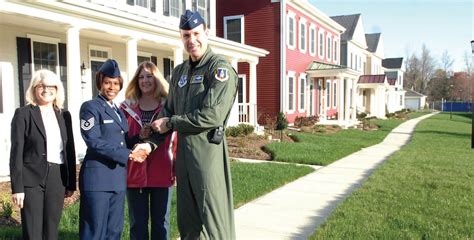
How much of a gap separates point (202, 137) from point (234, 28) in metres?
18.5

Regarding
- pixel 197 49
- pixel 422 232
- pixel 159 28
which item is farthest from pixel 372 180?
pixel 159 28

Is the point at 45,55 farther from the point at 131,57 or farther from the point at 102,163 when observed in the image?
the point at 102,163

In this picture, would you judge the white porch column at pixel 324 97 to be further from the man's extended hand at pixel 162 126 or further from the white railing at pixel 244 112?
the man's extended hand at pixel 162 126

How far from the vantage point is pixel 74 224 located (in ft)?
15.4

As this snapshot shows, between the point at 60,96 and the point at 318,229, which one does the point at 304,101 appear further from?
the point at 60,96

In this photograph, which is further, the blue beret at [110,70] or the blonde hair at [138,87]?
the blonde hair at [138,87]

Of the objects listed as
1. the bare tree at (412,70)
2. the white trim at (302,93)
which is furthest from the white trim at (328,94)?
the bare tree at (412,70)

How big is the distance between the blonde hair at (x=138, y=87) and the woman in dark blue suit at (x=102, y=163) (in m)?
0.34

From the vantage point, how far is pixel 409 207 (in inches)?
222

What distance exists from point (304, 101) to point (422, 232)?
1870 centimetres

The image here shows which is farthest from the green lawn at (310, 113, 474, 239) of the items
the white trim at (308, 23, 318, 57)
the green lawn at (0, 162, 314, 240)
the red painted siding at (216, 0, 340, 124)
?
the white trim at (308, 23, 318, 57)

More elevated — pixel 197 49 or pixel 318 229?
pixel 197 49

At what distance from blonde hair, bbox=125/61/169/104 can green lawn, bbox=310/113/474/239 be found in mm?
2341

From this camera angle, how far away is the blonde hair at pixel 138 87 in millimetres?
3547
